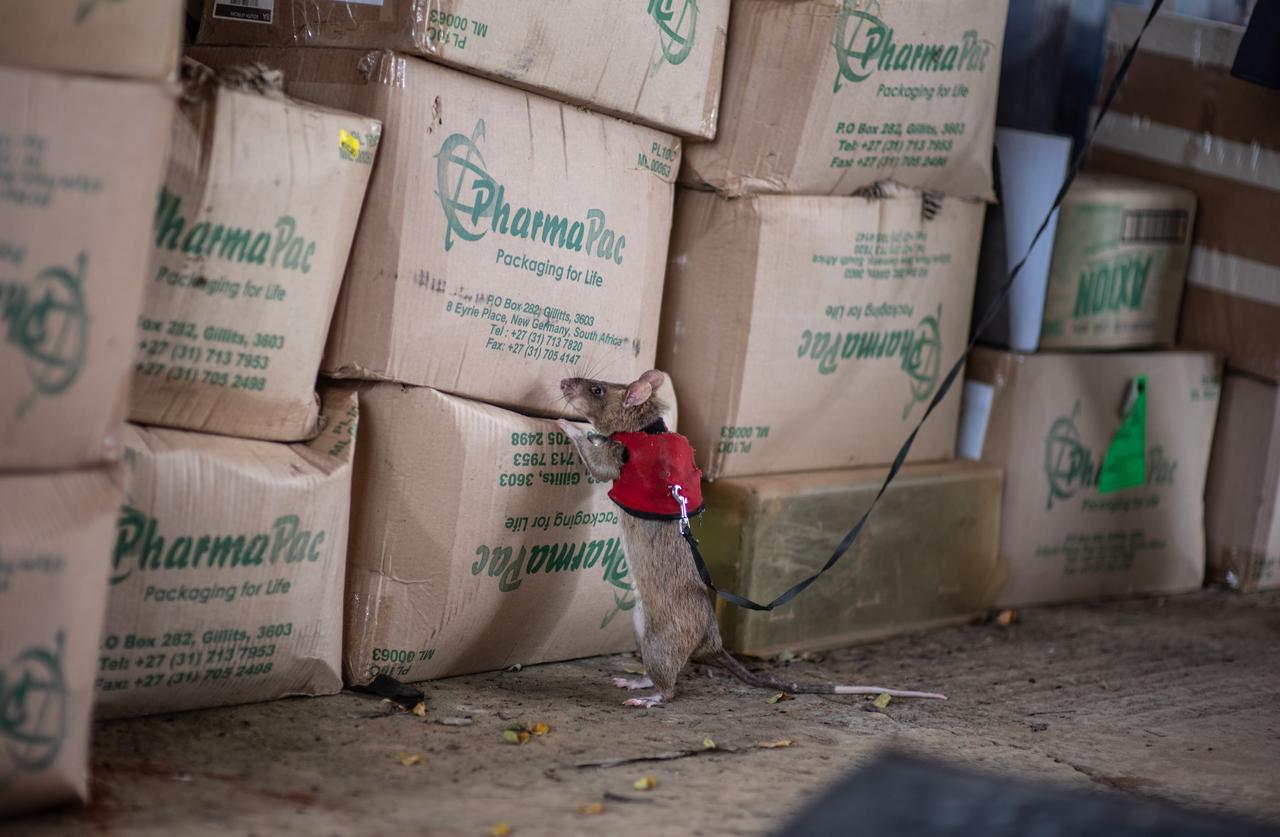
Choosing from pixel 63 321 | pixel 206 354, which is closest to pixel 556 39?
pixel 206 354

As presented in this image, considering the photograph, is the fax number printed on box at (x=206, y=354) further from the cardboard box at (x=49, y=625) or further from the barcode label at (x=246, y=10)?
the barcode label at (x=246, y=10)

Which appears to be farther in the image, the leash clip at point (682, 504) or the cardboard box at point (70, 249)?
the leash clip at point (682, 504)

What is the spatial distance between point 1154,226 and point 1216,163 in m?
0.34

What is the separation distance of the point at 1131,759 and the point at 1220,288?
208 cm

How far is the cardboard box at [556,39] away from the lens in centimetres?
298

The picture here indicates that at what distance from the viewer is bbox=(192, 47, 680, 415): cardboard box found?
3.00 meters

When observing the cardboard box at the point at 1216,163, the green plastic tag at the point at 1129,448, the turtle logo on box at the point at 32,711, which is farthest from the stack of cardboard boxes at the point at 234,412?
the cardboard box at the point at 1216,163

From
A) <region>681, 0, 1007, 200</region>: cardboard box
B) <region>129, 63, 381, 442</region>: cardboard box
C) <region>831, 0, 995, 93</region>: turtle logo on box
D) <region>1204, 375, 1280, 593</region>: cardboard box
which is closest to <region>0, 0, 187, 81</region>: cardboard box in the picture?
<region>129, 63, 381, 442</region>: cardboard box

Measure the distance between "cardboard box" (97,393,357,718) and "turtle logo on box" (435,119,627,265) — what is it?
18.7 inches

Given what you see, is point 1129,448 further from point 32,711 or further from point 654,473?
point 32,711

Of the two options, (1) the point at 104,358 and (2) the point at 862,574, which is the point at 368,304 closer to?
(1) the point at 104,358

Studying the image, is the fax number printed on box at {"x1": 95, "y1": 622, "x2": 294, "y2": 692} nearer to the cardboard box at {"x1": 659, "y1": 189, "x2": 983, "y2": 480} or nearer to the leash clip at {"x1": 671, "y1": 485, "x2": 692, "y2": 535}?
the leash clip at {"x1": 671, "y1": 485, "x2": 692, "y2": 535}

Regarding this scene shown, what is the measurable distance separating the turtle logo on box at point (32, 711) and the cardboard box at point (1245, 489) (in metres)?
3.85

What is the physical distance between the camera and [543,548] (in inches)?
134
